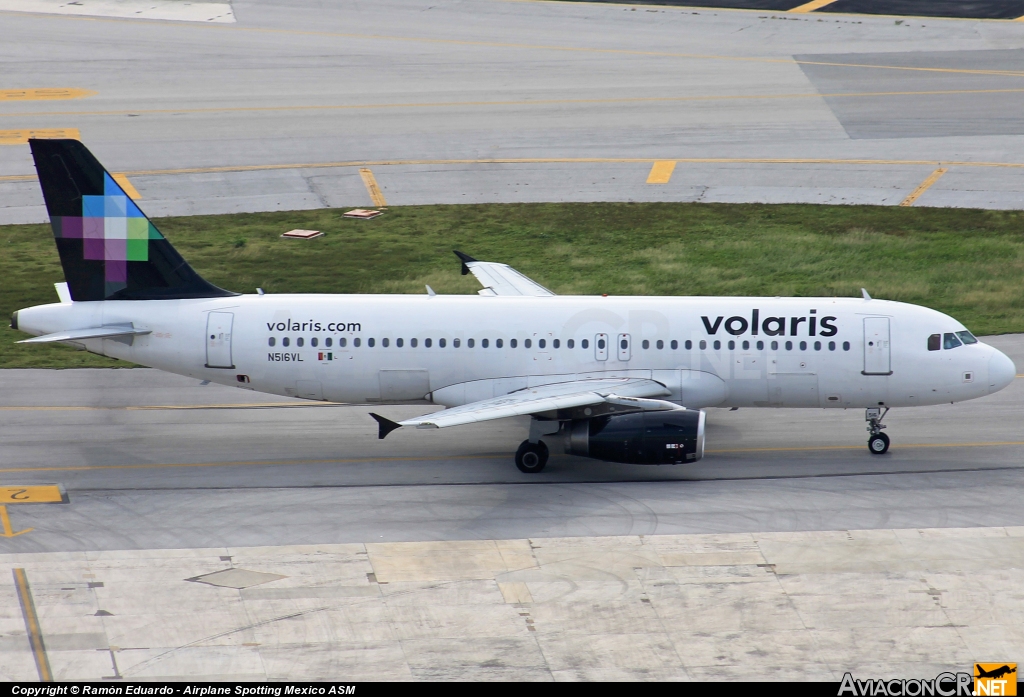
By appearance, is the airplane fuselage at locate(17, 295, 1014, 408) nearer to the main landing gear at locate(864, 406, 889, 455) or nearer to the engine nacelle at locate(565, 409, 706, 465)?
the main landing gear at locate(864, 406, 889, 455)

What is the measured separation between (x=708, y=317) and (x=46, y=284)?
82.0 feet

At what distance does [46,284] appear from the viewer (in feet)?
144

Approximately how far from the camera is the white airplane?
31281 mm

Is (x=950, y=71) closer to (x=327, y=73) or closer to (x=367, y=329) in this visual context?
(x=327, y=73)

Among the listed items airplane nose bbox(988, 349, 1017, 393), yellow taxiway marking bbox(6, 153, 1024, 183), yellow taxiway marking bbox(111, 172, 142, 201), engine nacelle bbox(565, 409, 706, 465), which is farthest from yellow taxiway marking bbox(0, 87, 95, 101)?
airplane nose bbox(988, 349, 1017, 393)

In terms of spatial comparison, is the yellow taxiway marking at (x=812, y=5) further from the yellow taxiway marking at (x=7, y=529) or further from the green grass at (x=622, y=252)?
the yellow taxiway marking at (x=7, y=529)

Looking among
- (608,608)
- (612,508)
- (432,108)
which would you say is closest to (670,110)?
(432,108)

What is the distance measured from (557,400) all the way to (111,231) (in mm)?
12451

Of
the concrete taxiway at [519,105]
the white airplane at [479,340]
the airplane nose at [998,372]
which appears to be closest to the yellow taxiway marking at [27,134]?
the concrete taxiway at [519,105]

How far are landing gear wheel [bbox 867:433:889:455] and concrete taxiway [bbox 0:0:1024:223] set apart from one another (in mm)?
22242

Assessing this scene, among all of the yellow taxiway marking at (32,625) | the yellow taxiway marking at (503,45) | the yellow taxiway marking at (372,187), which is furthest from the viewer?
the yellow taxiway marking at (503,45)

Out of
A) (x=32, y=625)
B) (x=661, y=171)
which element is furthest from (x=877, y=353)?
(x=661, y=171)

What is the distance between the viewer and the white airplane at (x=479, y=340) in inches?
1232

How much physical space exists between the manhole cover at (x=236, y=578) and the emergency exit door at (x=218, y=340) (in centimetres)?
753
